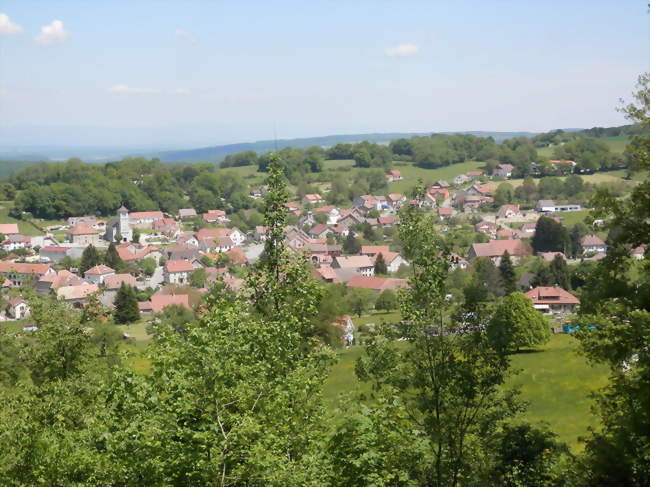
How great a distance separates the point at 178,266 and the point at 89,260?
8805mm

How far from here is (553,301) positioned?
1768 inches

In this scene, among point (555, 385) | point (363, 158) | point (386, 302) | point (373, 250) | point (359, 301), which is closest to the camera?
point (555, 385)

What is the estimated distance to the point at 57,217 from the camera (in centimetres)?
9588

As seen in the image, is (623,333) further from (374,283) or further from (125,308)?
(374,283)

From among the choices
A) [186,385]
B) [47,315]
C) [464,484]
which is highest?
[186,385]

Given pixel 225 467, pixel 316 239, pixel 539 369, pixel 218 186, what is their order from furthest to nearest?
1. pixel 218 186
2. pixel 316 239
3. pixel 539 369
4. pixel 225 467

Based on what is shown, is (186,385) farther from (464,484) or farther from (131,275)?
(131,275)

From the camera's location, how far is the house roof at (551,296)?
44.9 meters

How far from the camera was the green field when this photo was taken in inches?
760

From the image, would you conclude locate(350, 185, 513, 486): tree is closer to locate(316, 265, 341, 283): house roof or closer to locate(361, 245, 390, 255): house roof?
locate(316, 265, 341, 283): house roof

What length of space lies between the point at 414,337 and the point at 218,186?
105448 millimetres

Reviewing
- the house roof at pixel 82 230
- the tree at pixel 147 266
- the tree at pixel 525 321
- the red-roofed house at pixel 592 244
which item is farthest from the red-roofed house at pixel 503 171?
the tree at pixel 525 321

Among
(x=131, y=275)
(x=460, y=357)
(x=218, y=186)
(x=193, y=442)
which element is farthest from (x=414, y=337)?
(x=218, y=186)

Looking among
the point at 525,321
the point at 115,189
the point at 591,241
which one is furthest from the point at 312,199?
the point at 525,321
